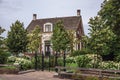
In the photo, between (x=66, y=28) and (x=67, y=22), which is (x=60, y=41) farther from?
(x=67, y=22)

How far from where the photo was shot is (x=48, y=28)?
53.0 meters

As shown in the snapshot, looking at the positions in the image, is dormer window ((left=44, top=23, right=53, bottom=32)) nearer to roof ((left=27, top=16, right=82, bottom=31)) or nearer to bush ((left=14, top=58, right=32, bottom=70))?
roof ((left=27, top=16, right=82, bottom=31))

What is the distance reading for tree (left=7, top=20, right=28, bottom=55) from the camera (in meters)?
42.7

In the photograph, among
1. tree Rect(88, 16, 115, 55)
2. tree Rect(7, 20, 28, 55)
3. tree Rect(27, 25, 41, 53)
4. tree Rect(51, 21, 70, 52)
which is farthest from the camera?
tree Rect(27, 25, 41, 53)

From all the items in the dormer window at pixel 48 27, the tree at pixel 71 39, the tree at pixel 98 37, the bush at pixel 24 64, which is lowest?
the bush at pixel 24 64

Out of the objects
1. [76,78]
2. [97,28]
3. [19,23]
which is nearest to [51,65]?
[97,28]

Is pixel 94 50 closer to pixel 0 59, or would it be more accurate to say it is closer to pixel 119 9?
pixel 119 9

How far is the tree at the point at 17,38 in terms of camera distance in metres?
42.7

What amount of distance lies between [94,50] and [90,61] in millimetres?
1562

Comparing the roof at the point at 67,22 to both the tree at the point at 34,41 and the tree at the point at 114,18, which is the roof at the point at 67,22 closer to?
the tree at the point at 34,41

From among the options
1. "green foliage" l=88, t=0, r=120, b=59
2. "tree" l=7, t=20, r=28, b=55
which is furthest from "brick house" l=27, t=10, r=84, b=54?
"green foliage" l=88, t=0, r=120, b=59

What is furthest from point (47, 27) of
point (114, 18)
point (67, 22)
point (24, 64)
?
point (24, 64)

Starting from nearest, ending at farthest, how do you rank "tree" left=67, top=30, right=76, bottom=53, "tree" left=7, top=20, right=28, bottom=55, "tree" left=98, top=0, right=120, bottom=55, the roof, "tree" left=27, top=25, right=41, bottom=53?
"tree" left=98, top=0, right=120, bottom=55 < "tree" left=7, top=20, right=28, bottom=55 < "tree" left=27, top=25, right=41, bottom=53 < "tree" left=67, top=30, right=76, bottom=53 < the roof

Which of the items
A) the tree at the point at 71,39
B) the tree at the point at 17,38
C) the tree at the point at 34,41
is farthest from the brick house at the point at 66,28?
the tree at the point at 17,38
